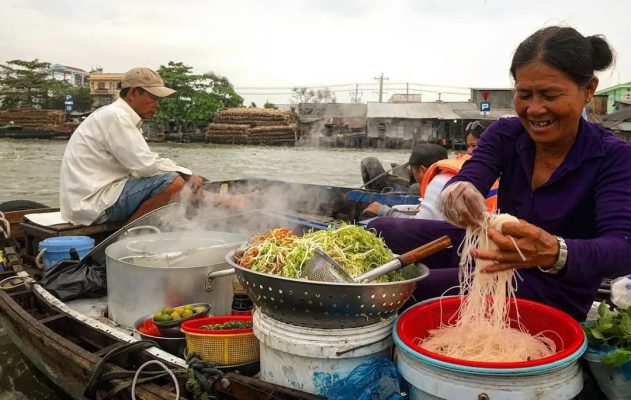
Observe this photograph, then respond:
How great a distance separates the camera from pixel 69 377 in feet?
11.9

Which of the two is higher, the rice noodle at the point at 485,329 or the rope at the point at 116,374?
the rice noodle at the point at 485,329

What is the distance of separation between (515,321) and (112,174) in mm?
4915

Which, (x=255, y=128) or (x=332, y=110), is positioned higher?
(x=332, y=110)

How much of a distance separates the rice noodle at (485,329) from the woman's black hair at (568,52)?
0.78 meters

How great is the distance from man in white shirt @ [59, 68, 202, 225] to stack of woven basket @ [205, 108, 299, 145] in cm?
4231

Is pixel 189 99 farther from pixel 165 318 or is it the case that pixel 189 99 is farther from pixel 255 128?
pixel 165 318

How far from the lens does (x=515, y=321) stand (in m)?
2.61

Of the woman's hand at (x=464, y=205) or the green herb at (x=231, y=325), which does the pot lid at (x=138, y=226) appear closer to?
the green herb at (x=231, y=325)

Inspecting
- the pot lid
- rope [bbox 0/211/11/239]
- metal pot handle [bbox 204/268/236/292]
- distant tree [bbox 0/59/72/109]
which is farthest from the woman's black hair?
distant tree [bbox 0/59/72/109]

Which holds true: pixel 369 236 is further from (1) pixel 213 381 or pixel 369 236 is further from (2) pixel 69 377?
(2) pixel 69 377

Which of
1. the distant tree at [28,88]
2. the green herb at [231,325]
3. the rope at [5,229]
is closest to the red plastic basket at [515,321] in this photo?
the green herb at [231,325]

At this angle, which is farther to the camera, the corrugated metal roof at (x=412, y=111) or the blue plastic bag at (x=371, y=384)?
the corrugated metal roof at (x=412, y=111)

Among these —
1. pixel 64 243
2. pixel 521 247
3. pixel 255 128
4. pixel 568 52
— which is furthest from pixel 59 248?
pixel 255 128

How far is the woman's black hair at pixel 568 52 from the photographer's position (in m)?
2.31
